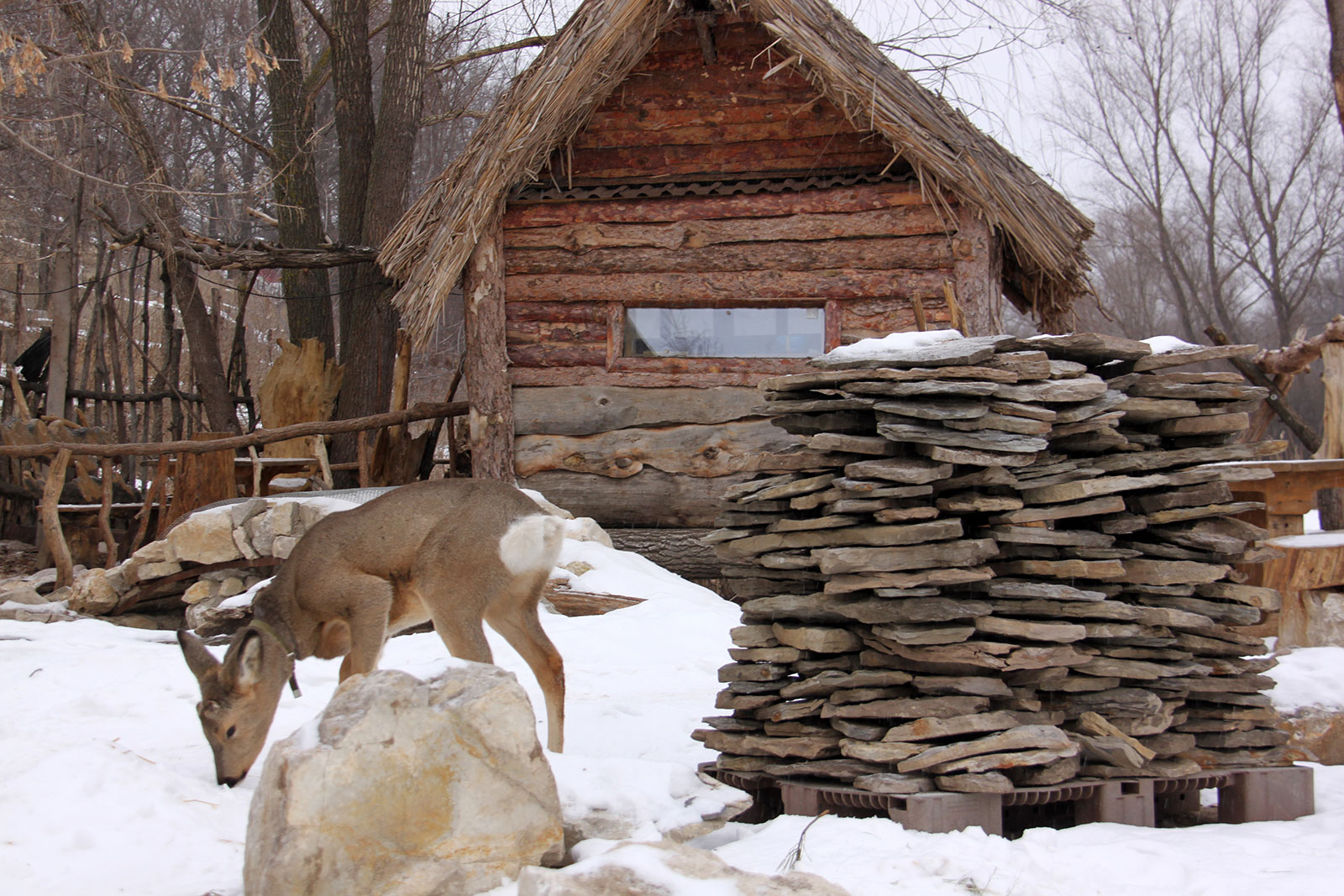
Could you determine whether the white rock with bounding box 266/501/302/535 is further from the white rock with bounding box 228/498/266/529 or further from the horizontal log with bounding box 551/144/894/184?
the horizontal log with bounding box 551/144/894/184

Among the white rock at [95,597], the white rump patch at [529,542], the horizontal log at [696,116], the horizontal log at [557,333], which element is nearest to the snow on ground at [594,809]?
the white rump patch at [529,542]

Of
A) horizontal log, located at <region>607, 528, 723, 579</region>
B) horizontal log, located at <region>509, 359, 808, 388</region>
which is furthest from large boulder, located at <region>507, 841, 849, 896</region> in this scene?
horizontal log, located at <region>509, 359, 808, 388</region>

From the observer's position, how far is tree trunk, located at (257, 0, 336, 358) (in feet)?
47.1

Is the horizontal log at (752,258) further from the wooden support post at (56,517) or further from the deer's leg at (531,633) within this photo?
the deer's leg at (531,633)

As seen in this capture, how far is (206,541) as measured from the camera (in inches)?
356

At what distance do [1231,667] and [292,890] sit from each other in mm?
4359

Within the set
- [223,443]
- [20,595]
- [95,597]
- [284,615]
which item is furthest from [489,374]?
[284,615]

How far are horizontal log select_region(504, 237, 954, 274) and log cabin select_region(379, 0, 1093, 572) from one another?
0.06 ft

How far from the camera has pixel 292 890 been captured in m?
3.20

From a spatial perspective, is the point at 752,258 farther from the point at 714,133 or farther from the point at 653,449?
the point at 653,449

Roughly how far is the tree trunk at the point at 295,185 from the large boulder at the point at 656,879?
12522 millimetres

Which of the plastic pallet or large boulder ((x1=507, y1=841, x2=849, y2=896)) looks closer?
large boulder ((x1=507, y1=841, x2=849, y2=896))

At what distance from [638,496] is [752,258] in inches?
101

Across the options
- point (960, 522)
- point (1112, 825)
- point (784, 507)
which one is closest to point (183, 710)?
point (784, 507)
